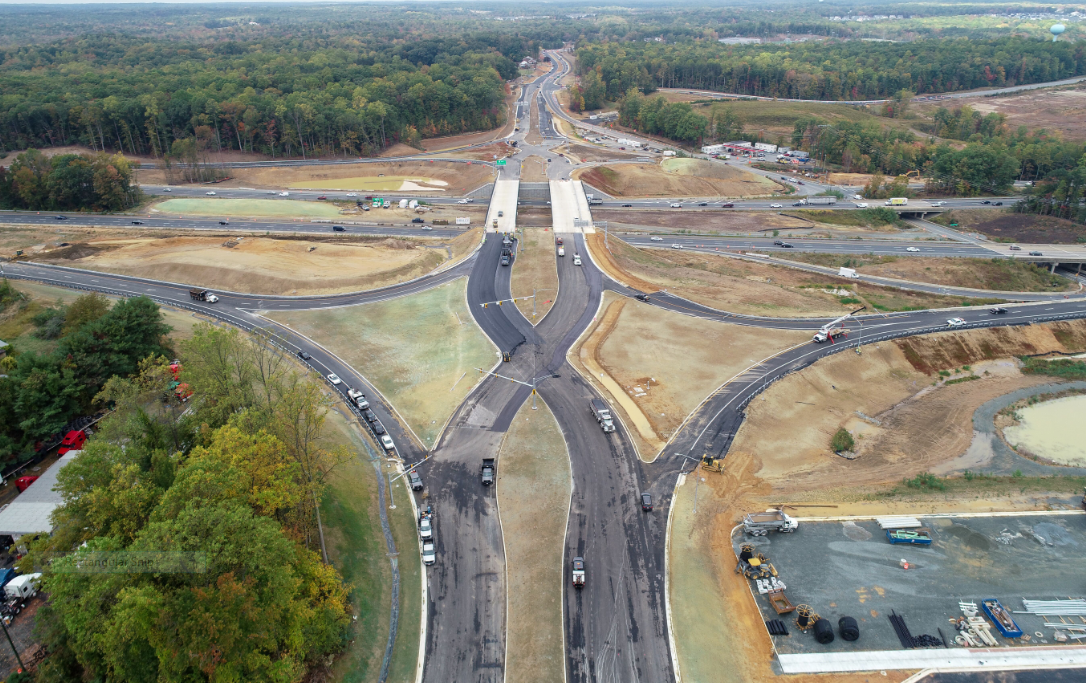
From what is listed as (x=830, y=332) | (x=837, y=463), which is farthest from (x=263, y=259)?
(x=837, y=463)

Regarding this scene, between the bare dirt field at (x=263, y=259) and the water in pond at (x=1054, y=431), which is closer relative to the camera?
the water in pond at (x=1054, y=431)

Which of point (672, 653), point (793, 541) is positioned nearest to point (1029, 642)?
point (793, 541)

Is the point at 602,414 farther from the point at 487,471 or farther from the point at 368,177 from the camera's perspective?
the point at 368,177

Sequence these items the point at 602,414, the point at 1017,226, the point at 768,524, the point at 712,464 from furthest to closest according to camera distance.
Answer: the point at 1017,226 < the point at 602,414 < the point at 712,464 < the point at 768,524

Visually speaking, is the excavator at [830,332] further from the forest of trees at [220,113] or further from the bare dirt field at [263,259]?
the forest of trees at [220,113]

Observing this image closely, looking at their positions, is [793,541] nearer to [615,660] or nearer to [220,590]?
[615,660]

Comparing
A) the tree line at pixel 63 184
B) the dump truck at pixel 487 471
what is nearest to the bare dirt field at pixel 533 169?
the tree line at pixel 63 184

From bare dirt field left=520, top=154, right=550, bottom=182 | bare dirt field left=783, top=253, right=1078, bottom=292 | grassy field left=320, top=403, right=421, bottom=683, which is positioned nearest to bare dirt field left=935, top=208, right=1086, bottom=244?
bare dirt field left=783, top=253, right=1078, bottom=292
